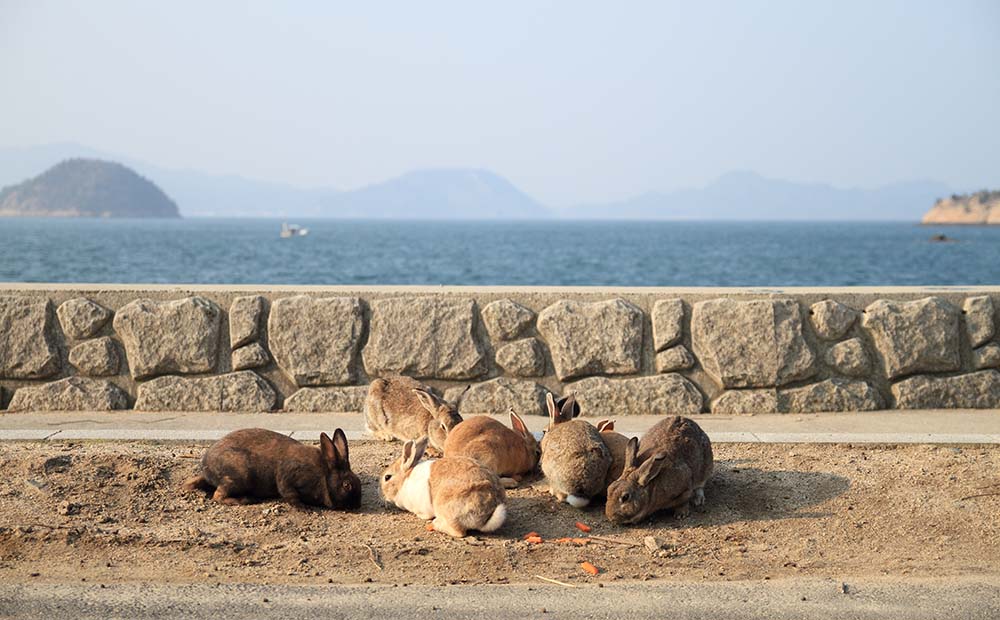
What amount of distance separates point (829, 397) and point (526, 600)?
4607mm

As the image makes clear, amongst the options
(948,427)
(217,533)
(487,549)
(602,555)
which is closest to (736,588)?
(602,555)

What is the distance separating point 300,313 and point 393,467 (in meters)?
2.80

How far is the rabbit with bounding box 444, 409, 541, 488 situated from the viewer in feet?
21.0

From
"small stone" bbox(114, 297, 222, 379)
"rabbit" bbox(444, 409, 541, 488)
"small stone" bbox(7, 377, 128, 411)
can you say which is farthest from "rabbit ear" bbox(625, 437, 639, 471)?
"small stone" bbox(7, 377, 128, 411)

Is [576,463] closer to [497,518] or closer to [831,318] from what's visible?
[497,518]

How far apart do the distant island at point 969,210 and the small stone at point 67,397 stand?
184 m

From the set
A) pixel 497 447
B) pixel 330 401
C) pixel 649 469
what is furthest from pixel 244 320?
pixel 649 469

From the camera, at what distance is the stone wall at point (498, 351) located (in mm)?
8508

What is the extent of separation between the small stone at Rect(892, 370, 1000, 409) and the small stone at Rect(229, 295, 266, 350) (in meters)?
5.16

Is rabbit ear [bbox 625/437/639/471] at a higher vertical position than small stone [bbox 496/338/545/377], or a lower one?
lower

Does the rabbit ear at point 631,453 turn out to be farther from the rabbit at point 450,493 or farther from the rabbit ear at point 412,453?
the rabbit ear at point 412,453

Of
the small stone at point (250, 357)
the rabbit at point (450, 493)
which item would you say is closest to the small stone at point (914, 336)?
the rabbit at point (450, 493)

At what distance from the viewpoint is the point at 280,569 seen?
5.13 m

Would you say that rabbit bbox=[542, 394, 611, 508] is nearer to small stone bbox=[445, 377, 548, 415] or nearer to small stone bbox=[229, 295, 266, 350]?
small stone bbox=[445, 377, 548, 415]
